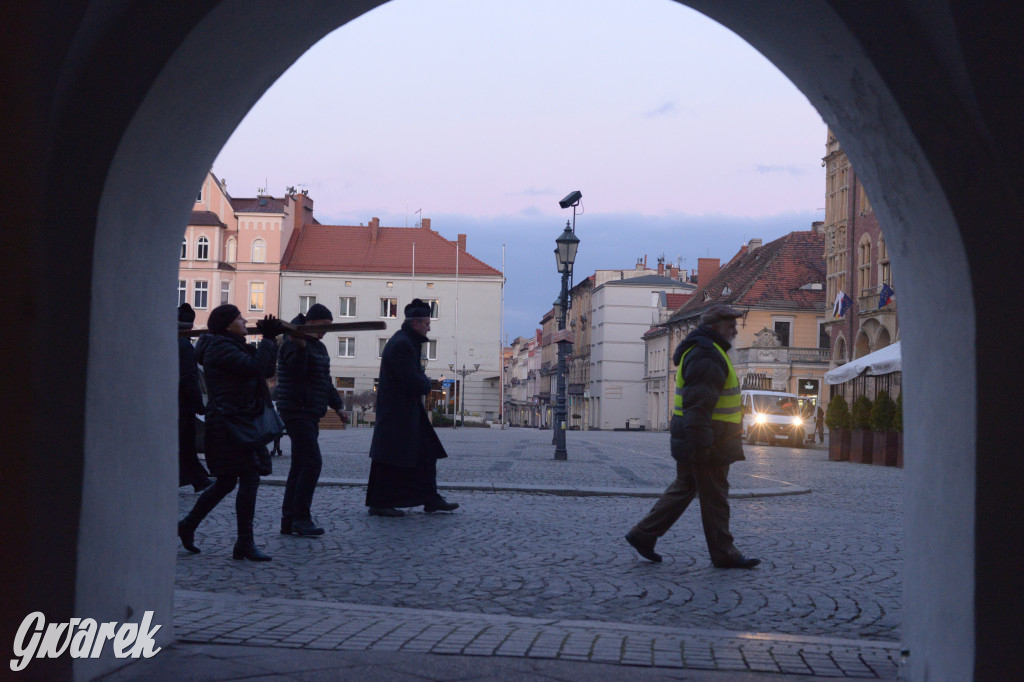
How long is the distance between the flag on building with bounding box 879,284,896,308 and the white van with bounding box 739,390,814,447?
5232 mm

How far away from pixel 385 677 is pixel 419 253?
75.6 meters

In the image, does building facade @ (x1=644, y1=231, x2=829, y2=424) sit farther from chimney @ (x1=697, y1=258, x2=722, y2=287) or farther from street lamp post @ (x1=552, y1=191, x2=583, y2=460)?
street lamp post @ (x1=552, y1=191, x2=583, y2=460)

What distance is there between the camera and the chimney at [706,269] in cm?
8619

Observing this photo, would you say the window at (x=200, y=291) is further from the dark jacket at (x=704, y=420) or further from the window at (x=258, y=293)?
the dark jacket at (x=704, y=420)

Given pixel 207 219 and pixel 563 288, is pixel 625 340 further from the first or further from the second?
pixel 563 288

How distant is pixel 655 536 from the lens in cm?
802

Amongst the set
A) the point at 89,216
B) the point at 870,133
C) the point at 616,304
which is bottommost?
the point at 89,216

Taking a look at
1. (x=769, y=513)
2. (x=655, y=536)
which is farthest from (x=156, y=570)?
(x=769, y=513)

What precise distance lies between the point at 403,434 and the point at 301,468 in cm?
149

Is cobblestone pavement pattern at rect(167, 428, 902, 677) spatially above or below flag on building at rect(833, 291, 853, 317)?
below

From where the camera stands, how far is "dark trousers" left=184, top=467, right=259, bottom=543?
25.6 feet

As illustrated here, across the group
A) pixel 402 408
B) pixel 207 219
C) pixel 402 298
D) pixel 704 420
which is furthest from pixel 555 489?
pixel 402 298

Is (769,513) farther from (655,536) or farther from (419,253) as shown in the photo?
(419,253)

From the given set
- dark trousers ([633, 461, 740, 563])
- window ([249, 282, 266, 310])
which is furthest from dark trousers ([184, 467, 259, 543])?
window ([249, 282, 266, 310])
